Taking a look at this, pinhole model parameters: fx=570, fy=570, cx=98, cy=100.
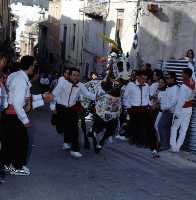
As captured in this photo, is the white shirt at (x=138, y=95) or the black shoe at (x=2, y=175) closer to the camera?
the black shoe at (x=2, y=175)

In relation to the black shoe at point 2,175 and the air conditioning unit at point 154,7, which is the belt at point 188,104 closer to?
the black shoe at point 2,175

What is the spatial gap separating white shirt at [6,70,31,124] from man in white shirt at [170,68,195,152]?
454 cm

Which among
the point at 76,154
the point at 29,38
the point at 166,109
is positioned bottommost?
the point at 29,38

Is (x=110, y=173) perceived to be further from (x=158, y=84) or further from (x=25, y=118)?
(x=158, y=84)

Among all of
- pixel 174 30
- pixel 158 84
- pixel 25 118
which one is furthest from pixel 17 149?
pixel 174 30

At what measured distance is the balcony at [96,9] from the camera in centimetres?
2923

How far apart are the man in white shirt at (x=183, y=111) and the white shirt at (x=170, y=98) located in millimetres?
188

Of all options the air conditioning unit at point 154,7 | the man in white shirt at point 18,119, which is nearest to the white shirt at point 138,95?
the man in white shirt at point 18,119

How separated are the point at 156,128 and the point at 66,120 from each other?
8.21 ft

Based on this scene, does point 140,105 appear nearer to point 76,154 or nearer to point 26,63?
point 76,154

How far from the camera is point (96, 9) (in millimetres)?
30641

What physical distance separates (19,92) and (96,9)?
75.7ft

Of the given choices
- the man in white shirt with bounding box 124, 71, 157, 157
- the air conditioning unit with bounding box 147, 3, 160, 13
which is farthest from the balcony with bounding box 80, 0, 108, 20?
the man in white shirt with bounding box 124, 71, 157, 157

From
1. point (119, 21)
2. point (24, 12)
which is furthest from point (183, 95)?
point (24, 12)
